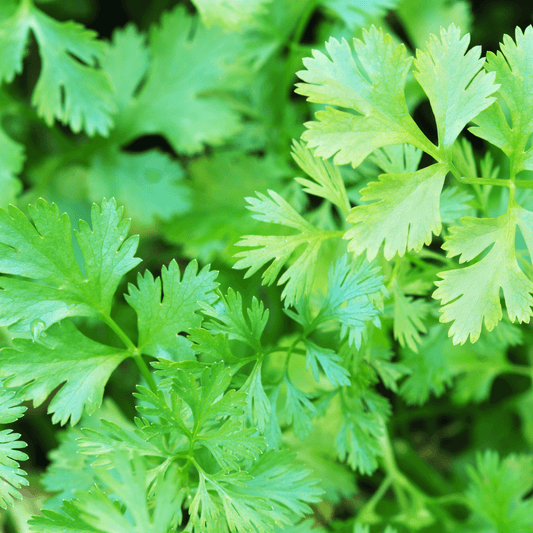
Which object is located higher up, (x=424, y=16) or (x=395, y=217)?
(x=424, y=16)

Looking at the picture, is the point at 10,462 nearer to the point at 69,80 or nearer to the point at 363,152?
the point at 363,152

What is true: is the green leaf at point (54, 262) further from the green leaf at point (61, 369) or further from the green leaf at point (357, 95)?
the green leaf at point (357, 95)

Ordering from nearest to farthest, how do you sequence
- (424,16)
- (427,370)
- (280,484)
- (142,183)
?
(280,484), (427,370), (142,183), (424,16)

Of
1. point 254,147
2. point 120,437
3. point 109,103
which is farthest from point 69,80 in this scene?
point 120,437

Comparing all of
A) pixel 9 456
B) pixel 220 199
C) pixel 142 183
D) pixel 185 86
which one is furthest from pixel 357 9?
pixel 9 456

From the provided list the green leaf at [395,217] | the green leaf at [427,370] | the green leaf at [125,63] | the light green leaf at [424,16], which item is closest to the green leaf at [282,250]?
the green leaf at [395,217]

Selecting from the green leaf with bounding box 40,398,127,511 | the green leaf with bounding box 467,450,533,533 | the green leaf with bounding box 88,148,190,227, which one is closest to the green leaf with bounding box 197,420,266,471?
the green leaf with bounding box 40,398,127,511

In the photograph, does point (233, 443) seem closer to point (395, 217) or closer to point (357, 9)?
point (395, 217)
